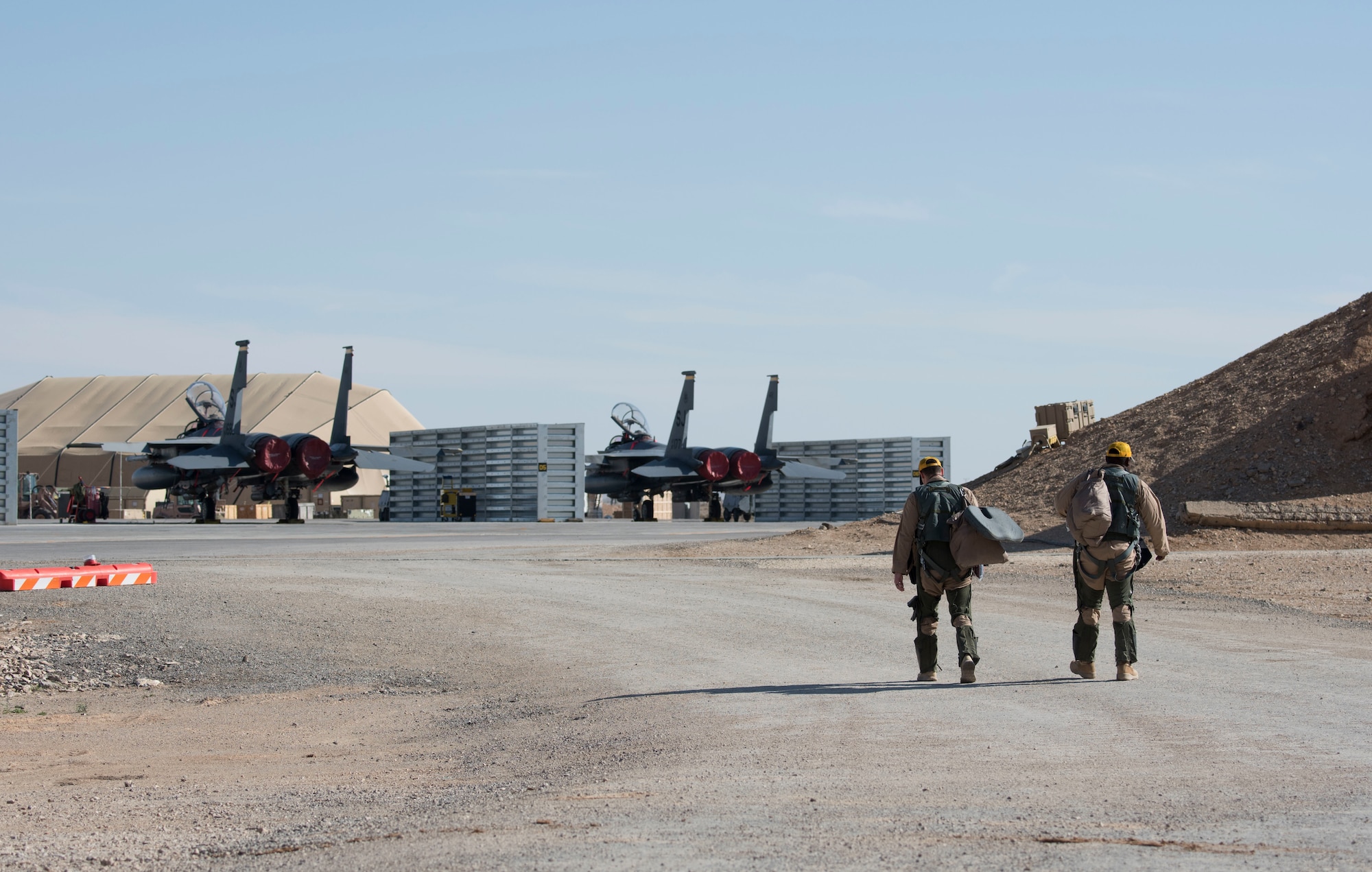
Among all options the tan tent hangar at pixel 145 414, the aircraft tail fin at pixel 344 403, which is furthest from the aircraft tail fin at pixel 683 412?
the tan tent hangar at pixel 145 414

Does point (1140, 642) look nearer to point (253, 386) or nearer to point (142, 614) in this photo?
point (142, 614)

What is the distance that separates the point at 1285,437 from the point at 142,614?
79.2 feet

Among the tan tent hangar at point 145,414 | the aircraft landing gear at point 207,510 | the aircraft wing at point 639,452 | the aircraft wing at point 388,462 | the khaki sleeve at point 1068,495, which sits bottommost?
the aircraft landing gear at point 207,510

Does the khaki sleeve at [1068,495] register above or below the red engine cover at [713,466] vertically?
below

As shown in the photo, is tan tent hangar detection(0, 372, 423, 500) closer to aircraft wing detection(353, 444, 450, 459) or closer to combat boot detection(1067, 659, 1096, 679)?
aircraft wing detection(353, 444, 450, 459)

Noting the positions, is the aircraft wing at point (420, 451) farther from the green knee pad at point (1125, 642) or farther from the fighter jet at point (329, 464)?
the green knee pad at point (1125, 642)

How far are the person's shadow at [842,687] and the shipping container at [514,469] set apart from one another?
40117 mm

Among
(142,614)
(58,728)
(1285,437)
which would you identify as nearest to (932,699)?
(58,728)

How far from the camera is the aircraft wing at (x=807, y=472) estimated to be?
54.0 metres

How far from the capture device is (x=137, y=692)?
33.8 ft

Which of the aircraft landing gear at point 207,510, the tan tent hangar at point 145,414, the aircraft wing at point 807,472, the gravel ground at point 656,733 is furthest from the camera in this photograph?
the tan tent hangar at point 145,414

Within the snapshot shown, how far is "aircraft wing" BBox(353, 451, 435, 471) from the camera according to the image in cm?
4988

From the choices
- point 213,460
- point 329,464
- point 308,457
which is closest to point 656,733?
point 308,457

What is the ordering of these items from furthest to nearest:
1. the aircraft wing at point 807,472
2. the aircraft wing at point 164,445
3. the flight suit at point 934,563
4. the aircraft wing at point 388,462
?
the aircraft wing at point 807,472 < the aircraft wing at point 388,462 < the aircraft wing at point 164,445 < the flight suit at point 934,563
